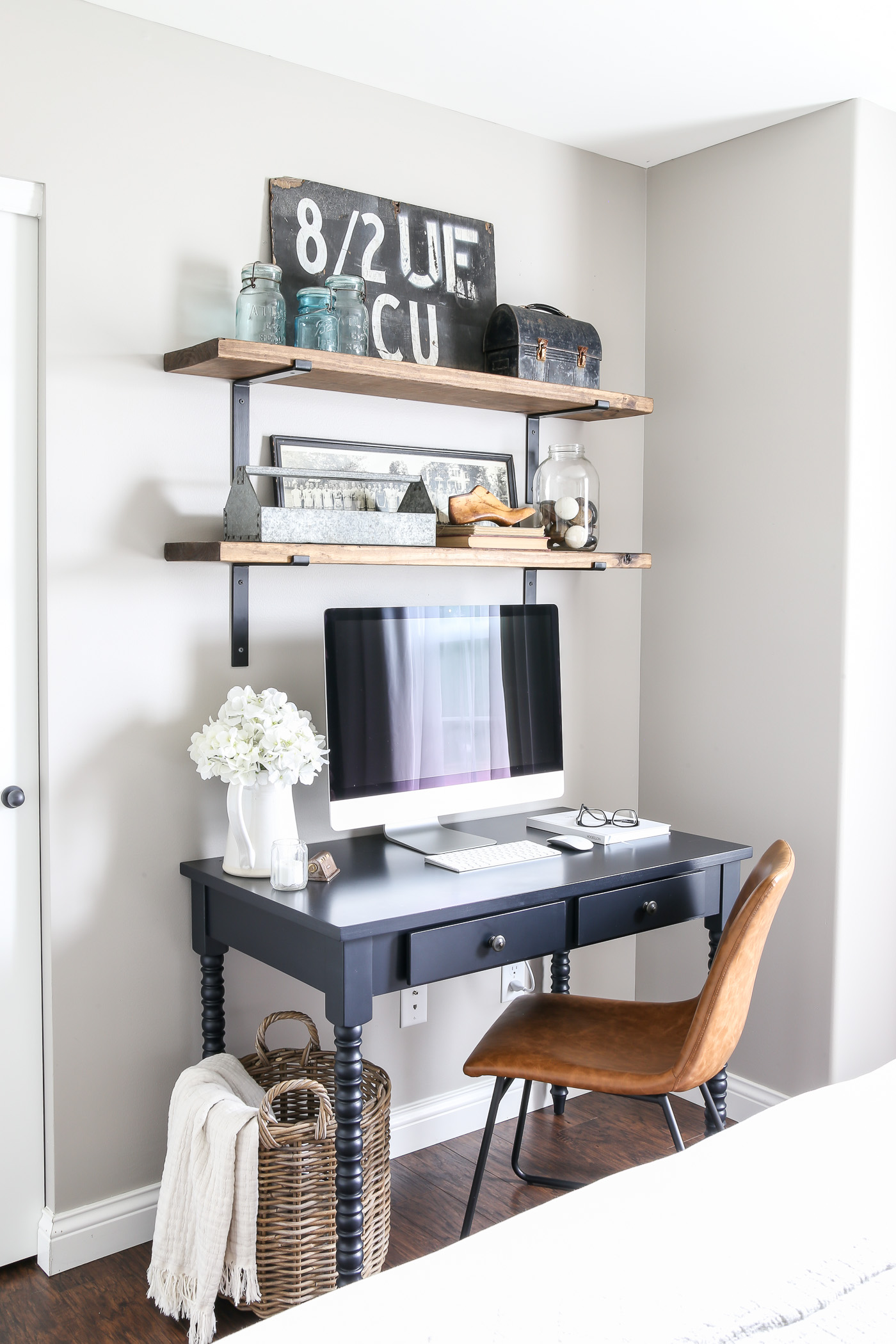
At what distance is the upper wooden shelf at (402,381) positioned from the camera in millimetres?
2057

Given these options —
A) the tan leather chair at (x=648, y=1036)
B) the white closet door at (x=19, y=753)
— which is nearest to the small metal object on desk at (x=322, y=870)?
the tan leather chair at (x=648, y=1036)

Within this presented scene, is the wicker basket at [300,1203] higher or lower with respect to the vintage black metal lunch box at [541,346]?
lower

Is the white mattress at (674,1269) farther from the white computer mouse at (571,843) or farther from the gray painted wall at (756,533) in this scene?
the gray painted wall at (756,533)

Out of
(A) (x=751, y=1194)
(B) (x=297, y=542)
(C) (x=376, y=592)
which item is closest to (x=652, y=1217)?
(A) (x=751, y=1194)

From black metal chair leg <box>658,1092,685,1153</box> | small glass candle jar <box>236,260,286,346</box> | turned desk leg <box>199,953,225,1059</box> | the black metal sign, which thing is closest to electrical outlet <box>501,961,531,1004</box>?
black metal chair leg <box>658,1092,685,1153</box>

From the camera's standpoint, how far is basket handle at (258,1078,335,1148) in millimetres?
1932

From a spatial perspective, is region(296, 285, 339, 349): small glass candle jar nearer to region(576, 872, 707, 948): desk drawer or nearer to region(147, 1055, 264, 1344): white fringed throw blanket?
region(576, 872, 707, 948): desk drawer

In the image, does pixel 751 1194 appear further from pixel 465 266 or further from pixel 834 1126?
pixel 465 266

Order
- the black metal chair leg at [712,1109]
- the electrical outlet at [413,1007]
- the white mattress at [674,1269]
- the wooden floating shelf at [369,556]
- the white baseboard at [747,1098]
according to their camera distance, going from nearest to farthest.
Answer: the white mattress at [674,1269]
the wooden floating shelf at [369,556]
the black metal chair leg at [712,1109]
the electrical outlet at [413,1007]
the white baseboard at [747,1098]

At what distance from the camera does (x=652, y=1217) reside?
106 cm

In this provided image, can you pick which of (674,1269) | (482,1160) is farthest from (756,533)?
(674,1269)

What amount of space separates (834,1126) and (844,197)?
6.85 feet

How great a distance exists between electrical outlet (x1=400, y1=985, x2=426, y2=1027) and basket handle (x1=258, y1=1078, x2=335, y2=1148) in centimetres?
56

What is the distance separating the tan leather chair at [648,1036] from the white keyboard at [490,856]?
335 millimetres
